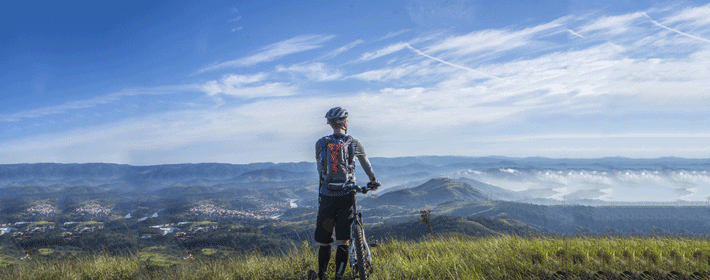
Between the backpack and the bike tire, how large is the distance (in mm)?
813

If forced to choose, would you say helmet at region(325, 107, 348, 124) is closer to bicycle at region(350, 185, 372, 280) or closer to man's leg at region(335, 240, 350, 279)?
bicycle at region(350, 185, 372, 280)

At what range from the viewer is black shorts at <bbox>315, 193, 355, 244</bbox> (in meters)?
5.90

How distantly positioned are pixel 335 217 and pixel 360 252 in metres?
0.75

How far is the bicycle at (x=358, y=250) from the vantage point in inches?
221

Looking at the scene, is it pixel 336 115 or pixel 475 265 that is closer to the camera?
pixel 336 115

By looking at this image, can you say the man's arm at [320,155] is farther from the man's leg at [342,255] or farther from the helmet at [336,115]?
the man's leg at [342,255]

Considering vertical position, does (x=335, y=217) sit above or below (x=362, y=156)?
below

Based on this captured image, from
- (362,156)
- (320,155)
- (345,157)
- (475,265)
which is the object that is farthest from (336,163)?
(475,265)

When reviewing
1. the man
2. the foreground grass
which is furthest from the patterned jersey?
the foreground grass

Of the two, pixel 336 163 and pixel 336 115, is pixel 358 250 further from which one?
pixel 336 115

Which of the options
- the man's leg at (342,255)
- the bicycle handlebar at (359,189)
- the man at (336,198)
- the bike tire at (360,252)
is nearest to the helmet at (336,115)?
the man at (336,198)

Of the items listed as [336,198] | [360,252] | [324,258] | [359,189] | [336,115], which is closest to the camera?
[360,252]

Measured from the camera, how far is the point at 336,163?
5.95 metres

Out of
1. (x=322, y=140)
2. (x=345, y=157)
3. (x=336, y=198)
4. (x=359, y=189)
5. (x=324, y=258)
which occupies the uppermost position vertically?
(x=322, y=140)
